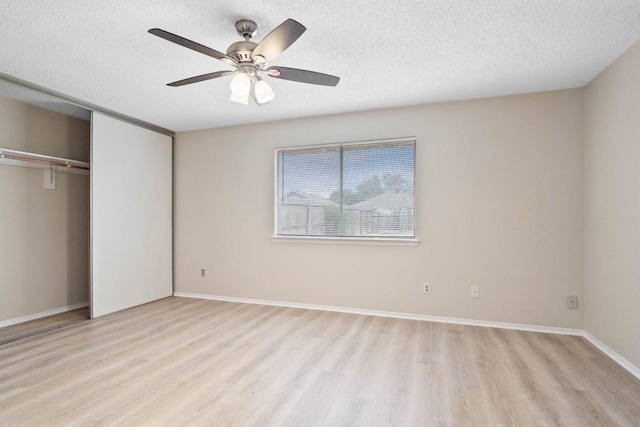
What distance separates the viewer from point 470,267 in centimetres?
354

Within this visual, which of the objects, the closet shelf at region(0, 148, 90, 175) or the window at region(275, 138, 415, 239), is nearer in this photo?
the closet shelf at region(0, 148, 90, 175)

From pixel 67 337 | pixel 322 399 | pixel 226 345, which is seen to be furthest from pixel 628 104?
pixel 67 337

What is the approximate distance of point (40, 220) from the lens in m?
3.80

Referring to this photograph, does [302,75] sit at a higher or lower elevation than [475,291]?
higher

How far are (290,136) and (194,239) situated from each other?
2064mm

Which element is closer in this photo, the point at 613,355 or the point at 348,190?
the point at 613,355

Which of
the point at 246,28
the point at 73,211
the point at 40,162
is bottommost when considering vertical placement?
the point at 73,211

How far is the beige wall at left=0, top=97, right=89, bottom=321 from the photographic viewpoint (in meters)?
3.50

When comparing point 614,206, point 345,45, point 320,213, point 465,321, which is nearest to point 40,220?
point 320,213

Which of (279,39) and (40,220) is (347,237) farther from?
(40,220)

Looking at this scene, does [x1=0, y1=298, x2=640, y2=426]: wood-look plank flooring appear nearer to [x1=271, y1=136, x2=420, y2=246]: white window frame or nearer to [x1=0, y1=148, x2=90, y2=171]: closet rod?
[x1=271, y1=136, x2=420, y2=246]: white window frame

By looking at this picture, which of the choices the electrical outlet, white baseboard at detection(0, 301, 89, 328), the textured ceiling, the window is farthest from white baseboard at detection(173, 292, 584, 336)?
the textured ceiling

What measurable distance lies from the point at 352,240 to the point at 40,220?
365 centimetres

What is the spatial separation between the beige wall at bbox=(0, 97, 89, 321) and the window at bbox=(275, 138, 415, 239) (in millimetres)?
2562
